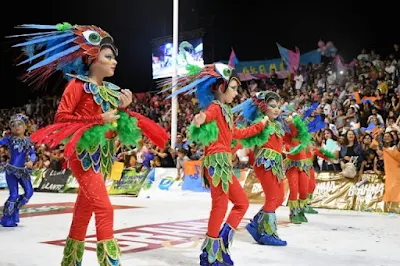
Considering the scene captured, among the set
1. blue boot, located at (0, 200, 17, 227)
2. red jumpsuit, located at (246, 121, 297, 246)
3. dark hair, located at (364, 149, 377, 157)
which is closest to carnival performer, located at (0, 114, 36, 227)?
blue boot, located at (0, 200, 17, 227)

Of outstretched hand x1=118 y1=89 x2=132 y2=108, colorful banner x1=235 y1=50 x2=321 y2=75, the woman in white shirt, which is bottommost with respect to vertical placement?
the woman in white shirt

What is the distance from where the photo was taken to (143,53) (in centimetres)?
2338

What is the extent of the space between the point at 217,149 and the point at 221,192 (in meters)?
0.38

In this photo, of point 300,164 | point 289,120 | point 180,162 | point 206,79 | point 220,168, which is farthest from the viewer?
point 180,162

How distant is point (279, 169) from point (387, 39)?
11951 mm

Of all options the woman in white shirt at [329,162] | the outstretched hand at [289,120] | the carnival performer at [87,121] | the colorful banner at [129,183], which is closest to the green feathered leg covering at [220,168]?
the carnival performer at [87,121]

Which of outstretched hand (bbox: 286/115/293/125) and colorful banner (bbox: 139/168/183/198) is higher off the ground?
outstretched hand (bbox: 286/115/293/125)

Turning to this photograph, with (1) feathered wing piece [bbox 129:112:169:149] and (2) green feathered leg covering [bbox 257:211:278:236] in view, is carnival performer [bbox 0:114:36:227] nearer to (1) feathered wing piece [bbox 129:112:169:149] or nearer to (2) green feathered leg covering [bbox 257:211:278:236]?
(2) green feathered leg covering [bbox 257:211:278:236]

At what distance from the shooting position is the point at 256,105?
18.3 feet

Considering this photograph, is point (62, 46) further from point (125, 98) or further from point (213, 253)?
point (213, 253)

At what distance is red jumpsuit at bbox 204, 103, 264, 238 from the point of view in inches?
163

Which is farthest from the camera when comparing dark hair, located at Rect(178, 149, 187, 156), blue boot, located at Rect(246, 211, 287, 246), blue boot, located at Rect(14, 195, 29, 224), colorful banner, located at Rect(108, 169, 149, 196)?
colorful banner, located at Rect(108, 169, 149, 196)

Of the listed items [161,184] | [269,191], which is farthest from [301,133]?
[161,184]

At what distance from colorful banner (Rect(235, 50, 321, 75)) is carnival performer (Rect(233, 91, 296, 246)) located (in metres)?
10.9
